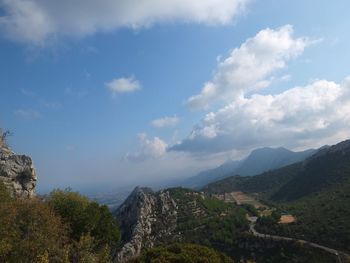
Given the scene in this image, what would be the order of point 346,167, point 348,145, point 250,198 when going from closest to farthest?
point 346,167 → point 348,145 → point 250,198

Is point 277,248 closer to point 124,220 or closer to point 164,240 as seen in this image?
point 164,240

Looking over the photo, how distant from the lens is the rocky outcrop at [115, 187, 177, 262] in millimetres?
76625

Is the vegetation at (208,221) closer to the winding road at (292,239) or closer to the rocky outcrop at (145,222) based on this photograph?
the winding road at (292,239)

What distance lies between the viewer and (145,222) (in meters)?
89.5

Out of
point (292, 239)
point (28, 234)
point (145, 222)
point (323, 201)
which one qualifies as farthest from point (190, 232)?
point (28, 234)

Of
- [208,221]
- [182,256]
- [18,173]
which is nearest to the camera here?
[182,256]

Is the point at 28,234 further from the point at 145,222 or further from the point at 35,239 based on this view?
the point at 145,222

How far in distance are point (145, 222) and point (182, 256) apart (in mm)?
49789

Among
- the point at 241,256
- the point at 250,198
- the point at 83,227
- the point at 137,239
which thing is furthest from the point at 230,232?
the point at 250,198

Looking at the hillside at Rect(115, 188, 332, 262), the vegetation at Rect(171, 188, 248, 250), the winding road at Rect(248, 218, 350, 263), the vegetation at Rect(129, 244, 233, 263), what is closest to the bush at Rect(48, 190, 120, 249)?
the hillside at Rect(115, 188, 332, 262)

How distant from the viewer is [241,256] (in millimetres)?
96375

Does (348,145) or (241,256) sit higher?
(348,145)

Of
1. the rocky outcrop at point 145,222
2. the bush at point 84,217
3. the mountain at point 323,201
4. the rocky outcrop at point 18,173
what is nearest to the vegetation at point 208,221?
the rocky outcrop at point 145,222

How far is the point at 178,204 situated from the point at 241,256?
122 ft
